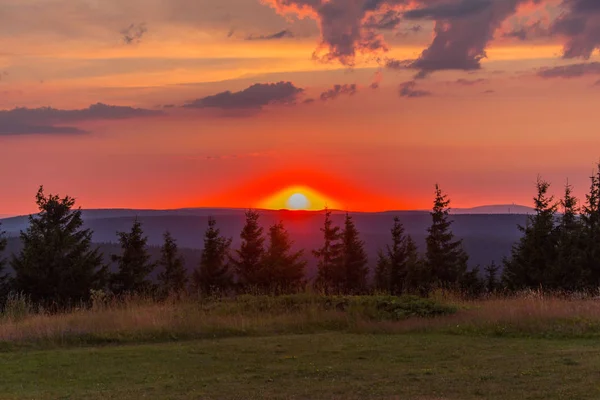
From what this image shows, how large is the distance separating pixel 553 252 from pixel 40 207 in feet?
117

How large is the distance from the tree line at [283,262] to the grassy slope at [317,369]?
8265 millimetres

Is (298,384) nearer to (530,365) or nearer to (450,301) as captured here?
(530,365)

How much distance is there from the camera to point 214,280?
55.7m

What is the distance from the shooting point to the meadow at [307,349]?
9.88m

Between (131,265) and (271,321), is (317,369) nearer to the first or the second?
(271,321)

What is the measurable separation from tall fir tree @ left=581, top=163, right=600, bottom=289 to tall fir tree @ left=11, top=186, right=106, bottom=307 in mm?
32075

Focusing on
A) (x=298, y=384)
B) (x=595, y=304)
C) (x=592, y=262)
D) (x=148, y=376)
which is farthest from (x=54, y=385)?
(x=592, y=262)

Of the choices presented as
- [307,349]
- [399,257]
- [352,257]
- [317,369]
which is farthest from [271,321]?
[352,257]

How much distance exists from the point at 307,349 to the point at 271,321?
14.0 ft

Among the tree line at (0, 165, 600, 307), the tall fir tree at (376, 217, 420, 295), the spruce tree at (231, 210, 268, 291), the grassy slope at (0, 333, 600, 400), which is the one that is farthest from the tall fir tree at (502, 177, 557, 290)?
the grassy slope at (0, 333, 600, 400)

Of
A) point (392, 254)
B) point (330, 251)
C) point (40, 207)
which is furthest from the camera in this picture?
point (330, 251)

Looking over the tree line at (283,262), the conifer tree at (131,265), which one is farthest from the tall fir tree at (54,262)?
the conifer tree at (131,265)

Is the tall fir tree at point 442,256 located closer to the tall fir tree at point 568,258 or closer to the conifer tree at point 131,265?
the tall fir tree at point 568,258

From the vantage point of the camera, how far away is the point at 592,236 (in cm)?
4369
